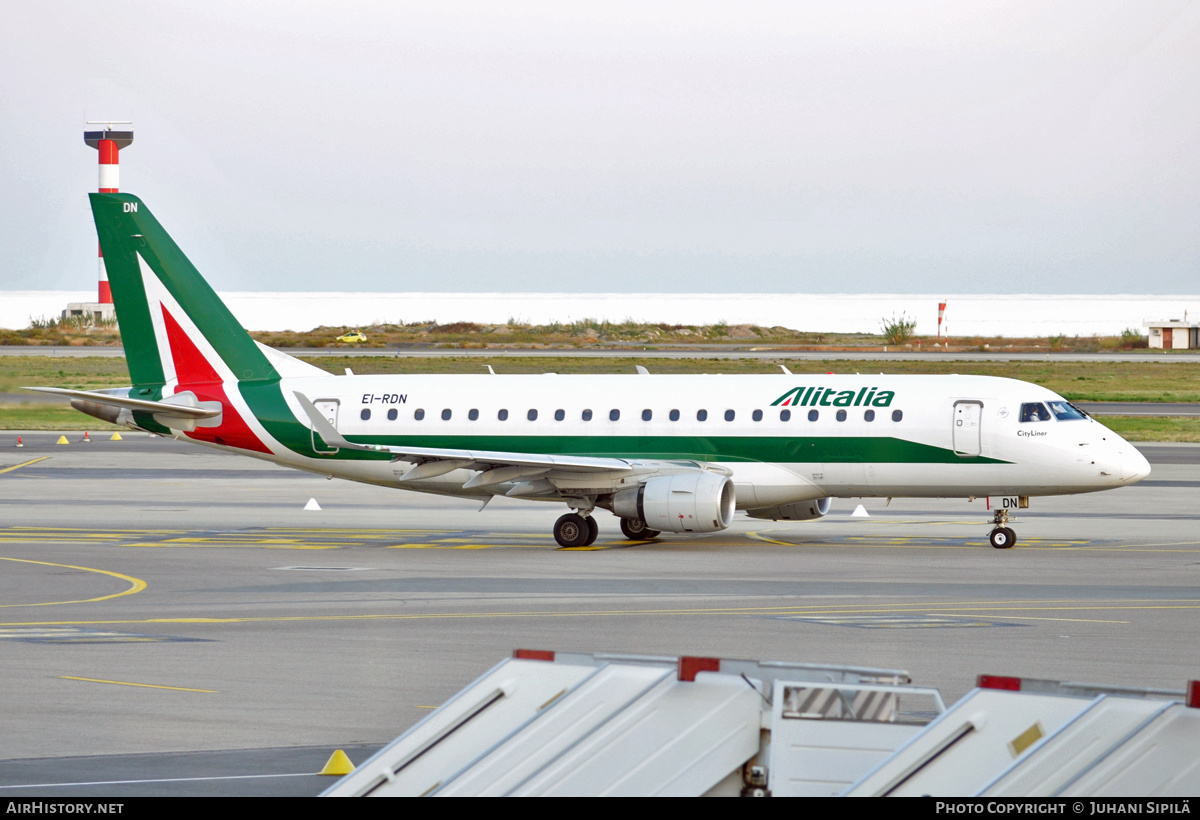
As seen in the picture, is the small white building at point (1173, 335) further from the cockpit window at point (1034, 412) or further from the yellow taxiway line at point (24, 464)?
the cockpit window at point (1034, 412)

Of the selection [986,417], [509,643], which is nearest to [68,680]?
[509,643]

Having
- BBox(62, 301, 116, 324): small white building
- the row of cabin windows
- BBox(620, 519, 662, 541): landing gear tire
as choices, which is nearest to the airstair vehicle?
the row of cabin windows

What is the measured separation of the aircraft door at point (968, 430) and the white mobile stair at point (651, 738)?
22590 mm

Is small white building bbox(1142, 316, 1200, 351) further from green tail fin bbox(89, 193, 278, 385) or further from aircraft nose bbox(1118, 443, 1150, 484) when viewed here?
green tail fin bbox(89, 193, 278, 385)

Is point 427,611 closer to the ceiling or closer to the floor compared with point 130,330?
closer to the floor

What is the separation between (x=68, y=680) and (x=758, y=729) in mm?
11005

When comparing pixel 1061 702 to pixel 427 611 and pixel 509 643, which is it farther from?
pixel 427 611

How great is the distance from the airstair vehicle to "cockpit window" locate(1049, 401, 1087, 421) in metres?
23.6

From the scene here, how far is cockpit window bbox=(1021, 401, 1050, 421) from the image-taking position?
30109 millimetres

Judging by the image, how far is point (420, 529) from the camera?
3428 cm

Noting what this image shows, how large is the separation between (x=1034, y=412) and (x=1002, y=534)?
2624 millimetres

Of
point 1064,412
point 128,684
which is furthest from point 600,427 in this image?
point 128,684

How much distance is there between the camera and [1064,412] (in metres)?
30.4

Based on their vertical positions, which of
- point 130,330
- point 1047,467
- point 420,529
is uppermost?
point 130,330
